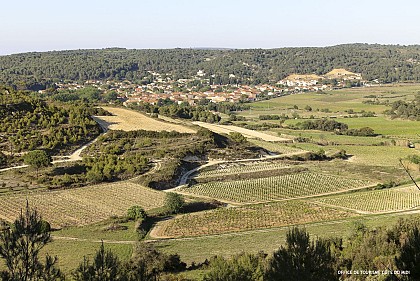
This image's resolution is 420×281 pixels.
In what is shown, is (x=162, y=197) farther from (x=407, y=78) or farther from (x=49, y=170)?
(x=407, y=78)

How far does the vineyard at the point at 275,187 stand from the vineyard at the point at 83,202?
511cm

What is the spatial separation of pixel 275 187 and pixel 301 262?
102ft

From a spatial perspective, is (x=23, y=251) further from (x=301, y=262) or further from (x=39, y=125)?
(x=39, y=125)

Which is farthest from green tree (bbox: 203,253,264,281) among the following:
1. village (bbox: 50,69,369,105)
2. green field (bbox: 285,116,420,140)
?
village (bbox: 50,69,369,105)

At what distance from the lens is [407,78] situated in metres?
188

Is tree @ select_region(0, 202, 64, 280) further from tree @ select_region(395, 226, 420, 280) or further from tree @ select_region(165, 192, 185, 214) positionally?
tree @ select_region(165, 192, 185, 214)

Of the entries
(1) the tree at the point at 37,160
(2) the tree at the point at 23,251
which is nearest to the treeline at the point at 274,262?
(2) the tree at the point at 23,251

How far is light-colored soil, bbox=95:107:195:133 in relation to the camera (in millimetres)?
62094

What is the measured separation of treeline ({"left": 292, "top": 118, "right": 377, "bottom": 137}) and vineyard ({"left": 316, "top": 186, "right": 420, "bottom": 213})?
36.3 meters

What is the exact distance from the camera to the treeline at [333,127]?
81.4 meters

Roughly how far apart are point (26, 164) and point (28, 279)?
33760 mm

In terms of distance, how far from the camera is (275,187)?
45.8 meters

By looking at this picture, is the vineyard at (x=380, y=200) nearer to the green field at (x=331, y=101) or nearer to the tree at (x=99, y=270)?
the tree at (x=99, y=270)

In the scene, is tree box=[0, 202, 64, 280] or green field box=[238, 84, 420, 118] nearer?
tree box=[0, 202, 64, 280]
